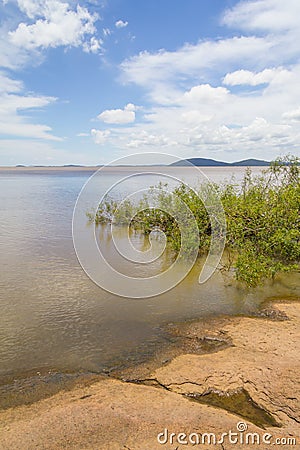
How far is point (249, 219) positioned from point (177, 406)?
813 centimetres

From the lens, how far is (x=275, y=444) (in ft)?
14.1

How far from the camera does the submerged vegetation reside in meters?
10.6

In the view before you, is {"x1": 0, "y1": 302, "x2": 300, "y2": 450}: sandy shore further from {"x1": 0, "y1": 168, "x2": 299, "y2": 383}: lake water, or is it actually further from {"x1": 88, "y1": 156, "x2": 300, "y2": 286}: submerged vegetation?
{"x1": 88, "y1": 156, "x2": 300, "y2": 286}: submerged vegetation

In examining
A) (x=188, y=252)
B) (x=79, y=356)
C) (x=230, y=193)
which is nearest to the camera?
(x=79, y=356)

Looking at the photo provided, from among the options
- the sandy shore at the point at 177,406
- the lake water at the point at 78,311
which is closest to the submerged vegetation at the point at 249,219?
the lake water at the point at 78,311

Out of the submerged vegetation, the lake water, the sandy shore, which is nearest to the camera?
the sandy shore

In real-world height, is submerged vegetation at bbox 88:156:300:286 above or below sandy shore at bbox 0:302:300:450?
above

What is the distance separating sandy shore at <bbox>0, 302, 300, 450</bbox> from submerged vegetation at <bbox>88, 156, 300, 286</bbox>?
13.3ft

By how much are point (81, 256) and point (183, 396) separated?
8.56 meters

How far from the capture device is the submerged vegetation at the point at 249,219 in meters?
10.6

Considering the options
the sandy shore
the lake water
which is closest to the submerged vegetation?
the lake water

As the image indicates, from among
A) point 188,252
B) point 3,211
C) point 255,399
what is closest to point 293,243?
point 188,252

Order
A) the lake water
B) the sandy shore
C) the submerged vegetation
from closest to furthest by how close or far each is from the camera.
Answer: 1. the sandy shore
2. the lake water
3. the submerged vegetation

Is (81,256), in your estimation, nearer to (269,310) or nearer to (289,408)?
(269,310)
